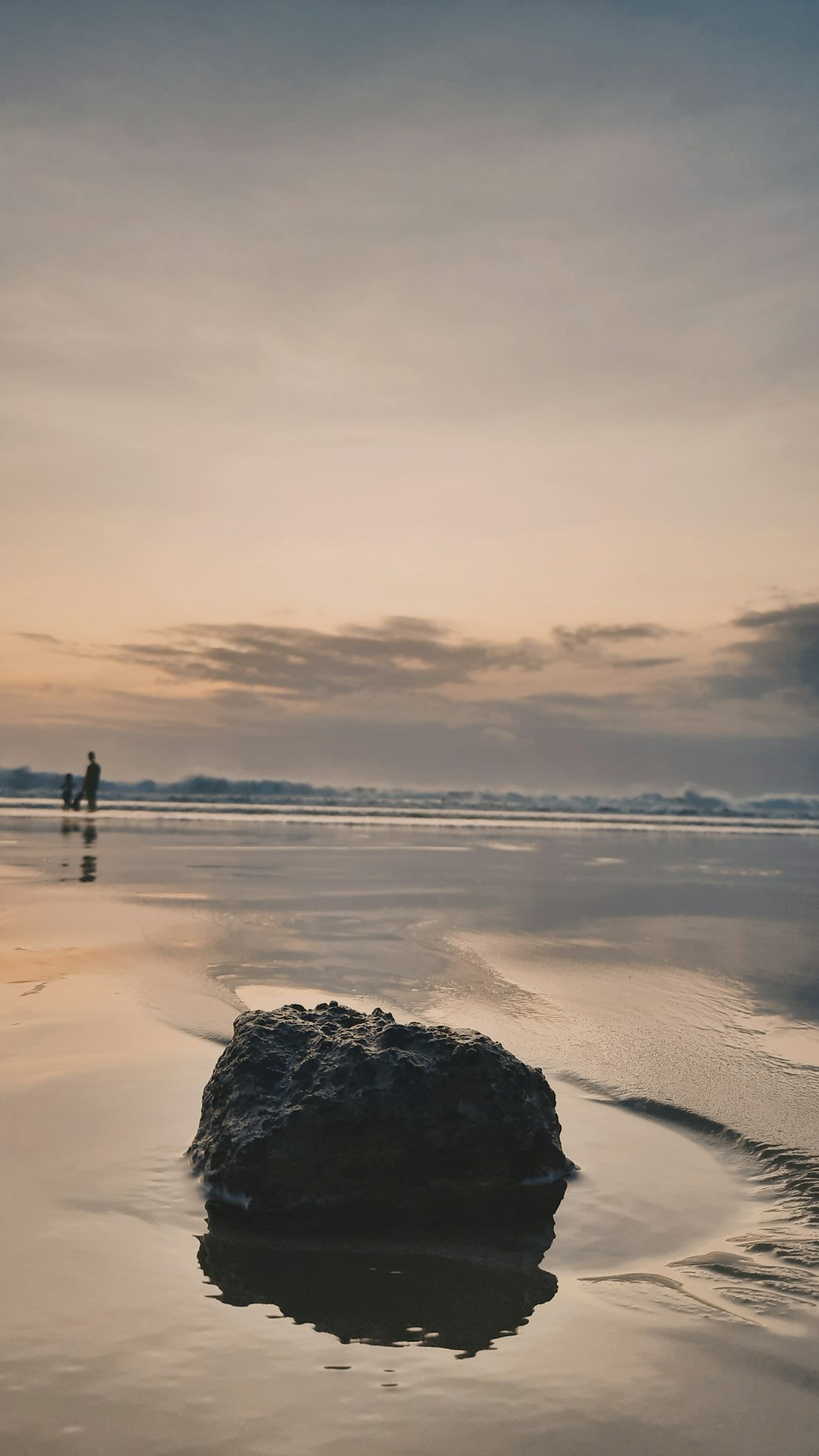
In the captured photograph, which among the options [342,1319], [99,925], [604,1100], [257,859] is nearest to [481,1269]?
[342,1319]

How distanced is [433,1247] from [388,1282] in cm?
28

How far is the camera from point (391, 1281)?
113 inches

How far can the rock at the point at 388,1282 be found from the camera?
8.47 ft

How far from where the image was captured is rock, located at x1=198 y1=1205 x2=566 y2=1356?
2.58 metres

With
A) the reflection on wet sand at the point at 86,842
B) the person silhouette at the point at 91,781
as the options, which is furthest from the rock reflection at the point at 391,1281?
the person silhouette at the point at 91,781

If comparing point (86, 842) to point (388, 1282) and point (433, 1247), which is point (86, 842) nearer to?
point (433, 1247)

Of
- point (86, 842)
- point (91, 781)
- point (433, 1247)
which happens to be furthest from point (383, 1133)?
point (91, 781)

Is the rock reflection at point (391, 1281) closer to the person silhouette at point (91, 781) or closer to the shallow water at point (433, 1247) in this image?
the shallow water at point (433, 1247)

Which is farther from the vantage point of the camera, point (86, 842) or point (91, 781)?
point (91, 781)

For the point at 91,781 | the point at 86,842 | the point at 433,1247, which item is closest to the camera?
the point at 433,1247

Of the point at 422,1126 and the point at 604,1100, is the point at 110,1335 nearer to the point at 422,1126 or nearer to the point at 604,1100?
the point at 422,1126

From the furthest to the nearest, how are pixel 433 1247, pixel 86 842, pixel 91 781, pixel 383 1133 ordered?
1. pixel 91 781
2. pixel 86 842
3. pixel 383 1133
4. pixel 433 1247

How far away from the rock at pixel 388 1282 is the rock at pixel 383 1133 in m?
0.14

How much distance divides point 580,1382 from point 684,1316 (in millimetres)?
425
